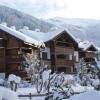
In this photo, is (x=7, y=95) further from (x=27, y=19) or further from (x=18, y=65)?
(x=27, y=19)

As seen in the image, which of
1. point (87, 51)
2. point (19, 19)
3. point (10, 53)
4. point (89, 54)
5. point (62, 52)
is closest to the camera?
point (10, 53)

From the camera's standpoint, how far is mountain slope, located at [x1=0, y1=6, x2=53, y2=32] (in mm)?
124688

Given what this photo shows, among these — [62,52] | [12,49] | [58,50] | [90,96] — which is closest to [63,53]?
[62,52]

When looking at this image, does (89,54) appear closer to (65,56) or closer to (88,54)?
(88,54)

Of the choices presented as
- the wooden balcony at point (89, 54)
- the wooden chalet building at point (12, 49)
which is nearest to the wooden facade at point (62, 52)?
the wooden balcony at point (89, 54)

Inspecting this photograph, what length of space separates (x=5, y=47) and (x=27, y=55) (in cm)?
333

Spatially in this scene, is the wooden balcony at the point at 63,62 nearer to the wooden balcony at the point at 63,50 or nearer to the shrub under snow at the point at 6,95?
the wooden balcony at the point at 63,50

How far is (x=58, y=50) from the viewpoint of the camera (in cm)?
4959

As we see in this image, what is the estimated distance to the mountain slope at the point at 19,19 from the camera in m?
125

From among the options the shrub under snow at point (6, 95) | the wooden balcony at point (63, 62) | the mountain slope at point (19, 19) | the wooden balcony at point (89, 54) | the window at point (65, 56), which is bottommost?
the shrub under snow at point (6, 95)

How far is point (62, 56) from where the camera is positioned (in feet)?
171

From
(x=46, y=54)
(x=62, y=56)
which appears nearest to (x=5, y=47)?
(x=46, y=54)

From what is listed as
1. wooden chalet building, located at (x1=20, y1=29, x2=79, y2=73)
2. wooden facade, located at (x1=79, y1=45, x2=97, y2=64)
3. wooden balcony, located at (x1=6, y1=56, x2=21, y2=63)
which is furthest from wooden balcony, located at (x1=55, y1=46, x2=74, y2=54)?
Result: wooden balcony, located at (x1=6, y1=56, x2=21, y2=63)

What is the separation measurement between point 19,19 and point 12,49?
87449 millimetres
